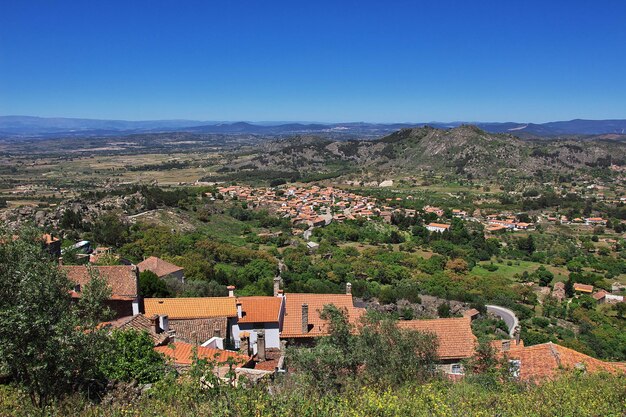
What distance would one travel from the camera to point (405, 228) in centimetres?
8031

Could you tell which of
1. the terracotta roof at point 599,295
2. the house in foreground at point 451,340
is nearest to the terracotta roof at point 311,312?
the house in foreground at point 451,340

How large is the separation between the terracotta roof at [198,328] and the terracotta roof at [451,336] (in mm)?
7746

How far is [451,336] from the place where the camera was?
768 inches

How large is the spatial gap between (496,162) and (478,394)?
15915 cm

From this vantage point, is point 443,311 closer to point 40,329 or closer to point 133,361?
point 133,361

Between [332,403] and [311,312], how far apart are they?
14.8 meters

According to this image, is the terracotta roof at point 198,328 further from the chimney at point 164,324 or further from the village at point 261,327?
the chimney at point 164,324

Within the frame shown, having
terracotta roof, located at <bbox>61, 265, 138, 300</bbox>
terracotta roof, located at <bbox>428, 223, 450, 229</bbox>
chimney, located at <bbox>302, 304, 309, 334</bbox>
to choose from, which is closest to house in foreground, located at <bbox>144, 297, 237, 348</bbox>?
terracotta roof, located at <bbox>61, 265, 138, 300</bbox>

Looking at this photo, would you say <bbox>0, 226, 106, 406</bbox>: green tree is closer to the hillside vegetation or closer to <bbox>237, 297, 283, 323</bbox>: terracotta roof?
<bbox>237, 297, 283, 323</bbox>: terracotta roof

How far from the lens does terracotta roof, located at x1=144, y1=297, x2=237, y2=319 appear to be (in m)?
21.1

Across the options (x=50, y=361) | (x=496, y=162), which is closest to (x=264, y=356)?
(x=50, y=361)

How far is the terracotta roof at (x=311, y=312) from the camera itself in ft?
70.8

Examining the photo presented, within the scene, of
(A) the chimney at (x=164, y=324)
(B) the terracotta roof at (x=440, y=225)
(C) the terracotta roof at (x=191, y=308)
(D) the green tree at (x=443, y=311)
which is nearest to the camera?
(A) the chimney at (x=164, y=324)

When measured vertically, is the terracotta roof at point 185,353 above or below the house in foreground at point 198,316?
above
